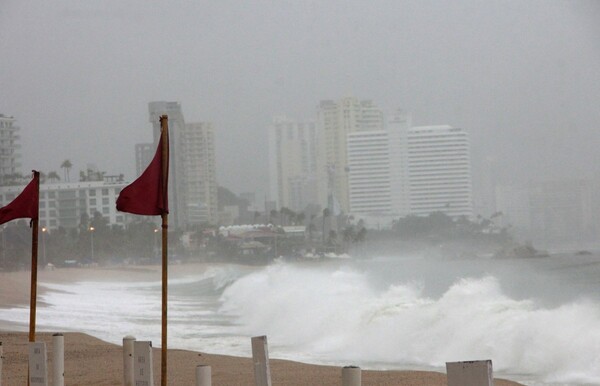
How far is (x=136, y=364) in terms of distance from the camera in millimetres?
7199

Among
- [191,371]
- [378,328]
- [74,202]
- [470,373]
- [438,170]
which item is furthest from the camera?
[438,170]

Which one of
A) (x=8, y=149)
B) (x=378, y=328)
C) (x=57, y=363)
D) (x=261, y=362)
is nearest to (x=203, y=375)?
(x=261, y=362)

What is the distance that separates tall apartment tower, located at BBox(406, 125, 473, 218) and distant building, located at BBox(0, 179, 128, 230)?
27.3 m

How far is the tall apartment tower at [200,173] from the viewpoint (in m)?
110

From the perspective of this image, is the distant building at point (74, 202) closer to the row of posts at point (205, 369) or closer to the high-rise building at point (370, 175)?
the high-rise building at point (370, 175)

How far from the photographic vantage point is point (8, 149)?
79438 millimetres

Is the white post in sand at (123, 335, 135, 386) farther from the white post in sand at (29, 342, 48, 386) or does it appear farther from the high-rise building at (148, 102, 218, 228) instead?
the high-rise building at (148, 102, 218, 228)

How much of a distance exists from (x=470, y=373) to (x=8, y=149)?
77.8m

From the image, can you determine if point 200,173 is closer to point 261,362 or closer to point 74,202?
point 74,202

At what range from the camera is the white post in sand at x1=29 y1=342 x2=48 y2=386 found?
7.57 m

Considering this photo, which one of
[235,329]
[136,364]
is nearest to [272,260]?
[235,329]

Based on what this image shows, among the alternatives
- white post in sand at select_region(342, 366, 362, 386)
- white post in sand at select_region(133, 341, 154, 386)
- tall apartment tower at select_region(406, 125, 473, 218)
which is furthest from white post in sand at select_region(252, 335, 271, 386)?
tall apartment tower at select_region(406, 125, 473, 218)

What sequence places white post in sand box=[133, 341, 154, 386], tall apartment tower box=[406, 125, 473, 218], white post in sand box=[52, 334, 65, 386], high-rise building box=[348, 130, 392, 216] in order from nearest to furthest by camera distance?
white post in sand box=[133, 341, 154, 386]
white post in sand box=[52, 334, 65, 386]
tall apartment tower box=[406, 125, 473, 218]
high-rise building box=[348, 130, 392, 216]

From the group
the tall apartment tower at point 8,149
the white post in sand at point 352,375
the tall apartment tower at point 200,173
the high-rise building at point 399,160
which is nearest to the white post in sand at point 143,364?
the white post in sand at point 352,375
